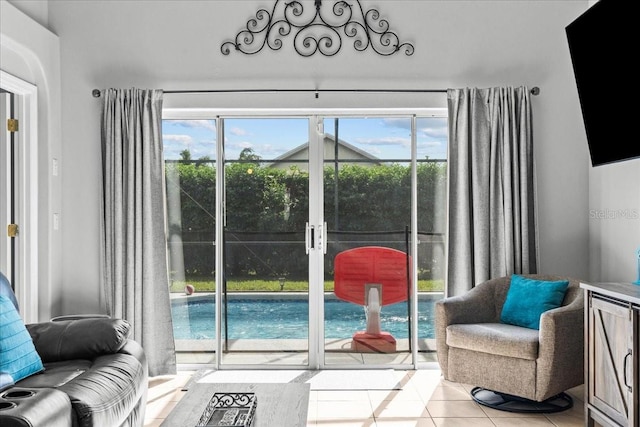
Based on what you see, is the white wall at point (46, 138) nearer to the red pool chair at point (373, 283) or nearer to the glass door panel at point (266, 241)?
the glass door panel at point (266, 241)

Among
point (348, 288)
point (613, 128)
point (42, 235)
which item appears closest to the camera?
point (613, 128)

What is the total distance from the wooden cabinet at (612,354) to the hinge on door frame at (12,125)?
373cm

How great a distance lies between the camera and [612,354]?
3076mm

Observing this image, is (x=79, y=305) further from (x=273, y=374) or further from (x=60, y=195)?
(x=273, y=374)

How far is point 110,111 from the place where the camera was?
14.4ft

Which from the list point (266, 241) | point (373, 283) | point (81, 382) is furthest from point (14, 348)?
point (373, 283)

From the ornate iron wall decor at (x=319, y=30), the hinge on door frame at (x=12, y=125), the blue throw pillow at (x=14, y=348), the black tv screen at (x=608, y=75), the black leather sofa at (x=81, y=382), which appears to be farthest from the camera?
the ornate iron wall decor at (x=319, y=30)

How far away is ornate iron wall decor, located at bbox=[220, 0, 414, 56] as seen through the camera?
449 centimetres

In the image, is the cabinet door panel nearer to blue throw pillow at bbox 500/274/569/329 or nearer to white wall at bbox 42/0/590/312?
blue throw pillow at bbox 500/274/569/329

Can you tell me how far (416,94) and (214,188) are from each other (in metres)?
1.66

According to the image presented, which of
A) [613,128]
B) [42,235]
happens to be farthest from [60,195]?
[613,128]

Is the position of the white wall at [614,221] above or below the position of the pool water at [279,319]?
above

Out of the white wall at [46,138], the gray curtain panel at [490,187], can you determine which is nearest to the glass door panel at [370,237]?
the gray curtain panel at [490,187]

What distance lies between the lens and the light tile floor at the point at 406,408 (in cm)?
348
